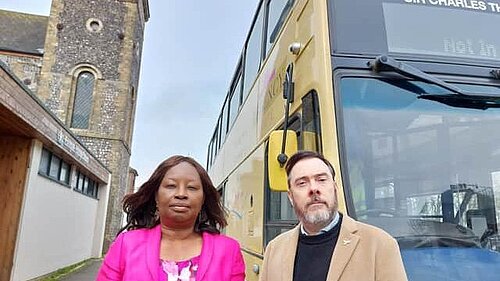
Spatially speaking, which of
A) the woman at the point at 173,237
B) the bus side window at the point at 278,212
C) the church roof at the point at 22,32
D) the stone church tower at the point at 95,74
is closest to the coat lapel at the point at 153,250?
the woman at the point at 173,237

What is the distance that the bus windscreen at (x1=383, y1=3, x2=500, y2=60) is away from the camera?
9.47 feet

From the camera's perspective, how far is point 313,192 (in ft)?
5.88

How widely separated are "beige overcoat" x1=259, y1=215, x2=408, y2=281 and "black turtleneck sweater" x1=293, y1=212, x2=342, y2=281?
0.02 m

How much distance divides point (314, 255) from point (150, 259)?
730mm

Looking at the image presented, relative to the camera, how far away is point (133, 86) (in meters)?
29.8

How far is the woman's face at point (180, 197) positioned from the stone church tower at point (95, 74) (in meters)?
24.4

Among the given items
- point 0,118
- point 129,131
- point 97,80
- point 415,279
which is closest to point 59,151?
point 0,118

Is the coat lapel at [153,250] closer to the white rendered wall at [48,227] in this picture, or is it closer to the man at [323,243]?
the man at [323,243]

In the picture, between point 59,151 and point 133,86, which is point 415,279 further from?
point 133,86

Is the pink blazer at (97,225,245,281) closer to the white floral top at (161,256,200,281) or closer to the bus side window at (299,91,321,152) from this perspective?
the white floral top at (161,256,200,281)

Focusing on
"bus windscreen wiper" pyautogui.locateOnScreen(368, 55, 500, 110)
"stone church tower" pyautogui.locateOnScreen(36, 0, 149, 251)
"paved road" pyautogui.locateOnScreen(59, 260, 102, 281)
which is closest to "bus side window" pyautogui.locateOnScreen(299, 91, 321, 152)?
"bus windscreen wiper" pyautogui.locateOnScreen(368, 55, 500, 110)

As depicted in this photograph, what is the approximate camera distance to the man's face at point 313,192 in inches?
69.3

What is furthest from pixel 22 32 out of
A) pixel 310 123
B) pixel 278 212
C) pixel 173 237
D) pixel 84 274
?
pixel 173 237

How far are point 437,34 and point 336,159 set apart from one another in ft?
4.22
